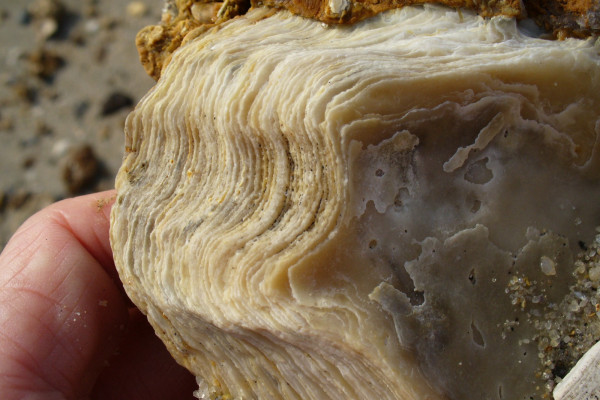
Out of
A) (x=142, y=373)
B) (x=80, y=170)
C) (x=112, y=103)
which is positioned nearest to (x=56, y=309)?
(x=142, y=373)

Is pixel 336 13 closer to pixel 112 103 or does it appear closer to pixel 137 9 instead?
pixel 112 103

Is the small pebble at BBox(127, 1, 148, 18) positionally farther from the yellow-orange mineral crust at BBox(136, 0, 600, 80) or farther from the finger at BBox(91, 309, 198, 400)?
the finger at BBox(91, 309, 198, 400)

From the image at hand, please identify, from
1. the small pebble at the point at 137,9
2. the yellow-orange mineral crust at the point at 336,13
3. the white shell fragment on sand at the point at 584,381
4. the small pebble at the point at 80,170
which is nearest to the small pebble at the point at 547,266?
the white shell fragment on sand at the point at 584,381

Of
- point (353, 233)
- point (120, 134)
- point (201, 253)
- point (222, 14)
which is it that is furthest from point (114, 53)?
point (353, 233)

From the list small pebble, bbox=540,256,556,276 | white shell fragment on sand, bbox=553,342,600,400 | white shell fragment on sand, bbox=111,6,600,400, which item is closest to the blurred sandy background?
white shell fragment on sand, bbox=111,6,600,400

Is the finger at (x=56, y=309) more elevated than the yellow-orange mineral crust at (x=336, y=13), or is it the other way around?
the yellow-orange mineral crust at (x=336, y=13)

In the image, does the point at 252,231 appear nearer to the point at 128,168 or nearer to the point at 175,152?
the point at 175,152

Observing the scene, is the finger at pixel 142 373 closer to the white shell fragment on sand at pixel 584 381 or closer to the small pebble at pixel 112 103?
the white shell fragment on sand at pixel 584 381
